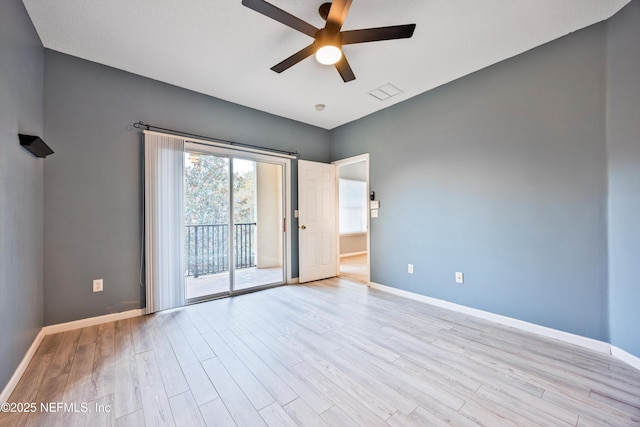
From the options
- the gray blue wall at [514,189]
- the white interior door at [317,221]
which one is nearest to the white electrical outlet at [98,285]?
the white interior door at [317,221]

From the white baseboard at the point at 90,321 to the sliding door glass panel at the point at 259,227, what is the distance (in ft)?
4.44

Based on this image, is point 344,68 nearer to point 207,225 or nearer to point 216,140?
point 216,140

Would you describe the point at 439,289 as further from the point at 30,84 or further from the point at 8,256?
the point at 30,84

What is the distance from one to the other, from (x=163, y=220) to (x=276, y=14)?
257 centimetres

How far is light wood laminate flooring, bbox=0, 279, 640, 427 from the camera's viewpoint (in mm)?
1471

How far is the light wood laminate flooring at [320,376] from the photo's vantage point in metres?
1.47

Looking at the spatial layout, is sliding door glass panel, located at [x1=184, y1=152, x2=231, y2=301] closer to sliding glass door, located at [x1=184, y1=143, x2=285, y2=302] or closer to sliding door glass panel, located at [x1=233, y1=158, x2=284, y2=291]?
sliding glass door, located at [x1=184, y1=143, x2=285, y2=302]

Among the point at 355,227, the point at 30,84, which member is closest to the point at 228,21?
the point at 30,84

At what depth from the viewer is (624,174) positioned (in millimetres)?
2018

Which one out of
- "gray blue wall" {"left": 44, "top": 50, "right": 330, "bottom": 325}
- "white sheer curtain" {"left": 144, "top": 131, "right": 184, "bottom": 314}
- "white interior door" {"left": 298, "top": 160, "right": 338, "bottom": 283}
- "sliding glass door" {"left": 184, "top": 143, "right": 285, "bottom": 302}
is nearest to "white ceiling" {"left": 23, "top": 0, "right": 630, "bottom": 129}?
"gray blue wall" {"left": 44, "top": 50, "right": 330, "bottom": 325}

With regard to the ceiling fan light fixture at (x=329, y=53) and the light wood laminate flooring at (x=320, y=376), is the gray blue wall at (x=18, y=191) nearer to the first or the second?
the light wood laminate flooring at (x=320, y=376)

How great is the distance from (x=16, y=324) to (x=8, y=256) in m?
0.53

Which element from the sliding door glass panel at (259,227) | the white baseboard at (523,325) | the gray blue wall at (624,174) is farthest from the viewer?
the sliding door glass panel at (259,227)

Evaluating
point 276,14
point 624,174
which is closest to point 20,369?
point 276,14
